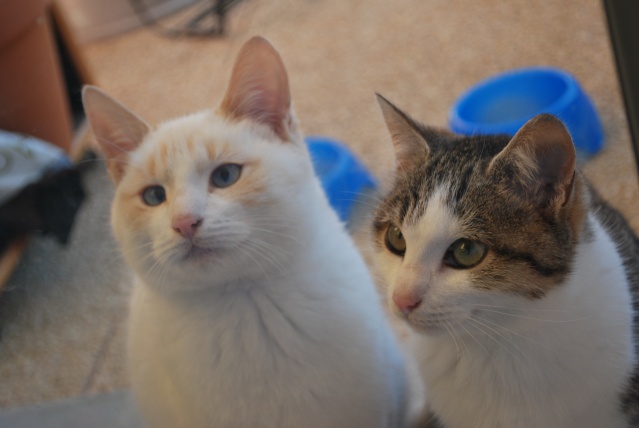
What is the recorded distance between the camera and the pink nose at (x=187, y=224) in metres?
0.98

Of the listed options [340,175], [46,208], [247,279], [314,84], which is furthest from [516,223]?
[314,84]

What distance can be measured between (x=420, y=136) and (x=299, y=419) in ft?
1.81

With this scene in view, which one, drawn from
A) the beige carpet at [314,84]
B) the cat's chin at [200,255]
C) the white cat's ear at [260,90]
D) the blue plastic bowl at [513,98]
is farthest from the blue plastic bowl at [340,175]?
the cat's chin at [200,255]

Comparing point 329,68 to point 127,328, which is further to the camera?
point 329,68

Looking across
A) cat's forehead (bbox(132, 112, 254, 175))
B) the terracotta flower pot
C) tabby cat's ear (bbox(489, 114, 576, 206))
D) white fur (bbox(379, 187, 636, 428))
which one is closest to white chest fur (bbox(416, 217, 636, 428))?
white fur (bbox(379, 187, 636, 428))

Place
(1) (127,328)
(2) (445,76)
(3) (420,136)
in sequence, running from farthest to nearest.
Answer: (2) (445,76)
(1) (127,328)
(3) (420,136)

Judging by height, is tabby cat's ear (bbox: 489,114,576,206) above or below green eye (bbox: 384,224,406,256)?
above

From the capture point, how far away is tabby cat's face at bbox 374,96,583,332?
85 centimetres

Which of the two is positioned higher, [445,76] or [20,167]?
[20,167]

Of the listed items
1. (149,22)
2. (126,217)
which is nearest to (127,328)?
(126,217)

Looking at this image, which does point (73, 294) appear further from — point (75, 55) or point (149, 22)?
point (149, 22)

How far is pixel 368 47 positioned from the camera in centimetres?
212

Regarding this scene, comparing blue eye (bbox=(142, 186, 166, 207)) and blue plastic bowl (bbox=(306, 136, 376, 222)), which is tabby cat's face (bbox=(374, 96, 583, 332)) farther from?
blue plastic bowl (bbox=(306, 136, 376, 222))

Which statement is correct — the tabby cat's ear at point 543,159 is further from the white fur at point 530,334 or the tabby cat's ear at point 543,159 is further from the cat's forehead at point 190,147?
the cat's forehead at point 190,147
